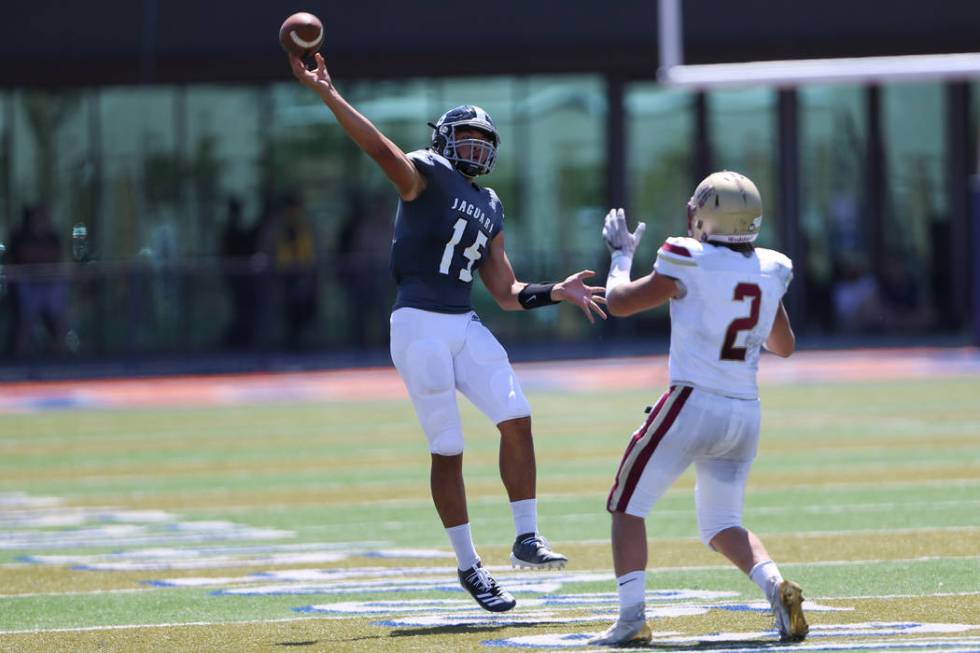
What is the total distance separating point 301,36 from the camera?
8.30 metres

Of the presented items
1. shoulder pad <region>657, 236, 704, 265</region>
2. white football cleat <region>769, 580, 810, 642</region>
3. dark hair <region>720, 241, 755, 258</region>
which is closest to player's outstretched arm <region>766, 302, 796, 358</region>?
dark hair <region>720, 241, 755, 258</region>

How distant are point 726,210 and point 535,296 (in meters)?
1.57

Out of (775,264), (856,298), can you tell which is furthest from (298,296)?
(775,264)

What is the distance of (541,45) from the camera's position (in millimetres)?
28984

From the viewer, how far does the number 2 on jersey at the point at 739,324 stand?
7.32 metres

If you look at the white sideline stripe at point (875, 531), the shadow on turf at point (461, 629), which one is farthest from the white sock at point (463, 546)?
the white sideline stripe at point (875, 531)

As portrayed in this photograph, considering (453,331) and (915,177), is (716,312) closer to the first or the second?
(453,331)

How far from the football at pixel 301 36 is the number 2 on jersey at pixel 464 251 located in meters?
0.93

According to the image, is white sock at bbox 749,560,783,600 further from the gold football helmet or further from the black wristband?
the black wristband

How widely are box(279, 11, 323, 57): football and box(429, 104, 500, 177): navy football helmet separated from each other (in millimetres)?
643

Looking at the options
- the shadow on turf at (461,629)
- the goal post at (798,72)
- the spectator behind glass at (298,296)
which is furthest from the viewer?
the spectator behind glass at (298,296)

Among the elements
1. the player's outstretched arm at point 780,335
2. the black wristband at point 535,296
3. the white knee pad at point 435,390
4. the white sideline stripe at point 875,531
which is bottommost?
the white sideline stripe at point 875,531

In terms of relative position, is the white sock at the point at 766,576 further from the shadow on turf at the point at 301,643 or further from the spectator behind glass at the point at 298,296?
the spectator behind glass at the point at 298,296

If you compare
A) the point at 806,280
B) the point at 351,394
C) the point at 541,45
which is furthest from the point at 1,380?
the point at 806,280
